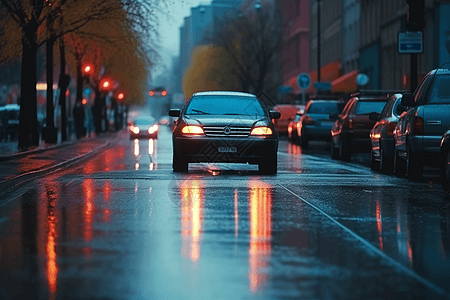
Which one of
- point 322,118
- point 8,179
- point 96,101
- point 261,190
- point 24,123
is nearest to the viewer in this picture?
point 261,190

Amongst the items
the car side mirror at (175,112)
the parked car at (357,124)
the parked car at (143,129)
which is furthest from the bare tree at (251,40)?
the car side mirror at (175,112)

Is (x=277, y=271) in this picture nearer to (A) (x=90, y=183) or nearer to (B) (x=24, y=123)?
(A) (x=90, y=183)

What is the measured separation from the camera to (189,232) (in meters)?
10.3

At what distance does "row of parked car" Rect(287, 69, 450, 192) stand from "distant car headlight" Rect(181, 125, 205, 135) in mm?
3686

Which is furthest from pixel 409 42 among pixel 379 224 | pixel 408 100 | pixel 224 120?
pixel 379 224

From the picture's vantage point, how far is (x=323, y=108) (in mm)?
37750

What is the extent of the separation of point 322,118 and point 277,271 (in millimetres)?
29419

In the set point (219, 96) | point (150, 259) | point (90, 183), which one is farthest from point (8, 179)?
point (150, 259)

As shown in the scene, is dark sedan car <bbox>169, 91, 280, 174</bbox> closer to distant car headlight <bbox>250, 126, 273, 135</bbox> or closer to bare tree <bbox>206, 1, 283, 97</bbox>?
distant car headlight <bbox>250, 126, 273, 135</bbox>

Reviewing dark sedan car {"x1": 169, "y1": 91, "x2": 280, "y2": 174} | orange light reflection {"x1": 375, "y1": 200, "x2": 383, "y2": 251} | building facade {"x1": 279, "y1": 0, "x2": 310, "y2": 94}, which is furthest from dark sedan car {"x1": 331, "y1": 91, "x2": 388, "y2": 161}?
building facade {"x1": 279, "y1": 0, "x2": 310, "y2": 94}

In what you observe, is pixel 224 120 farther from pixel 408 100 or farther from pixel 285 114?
pixel 285 114

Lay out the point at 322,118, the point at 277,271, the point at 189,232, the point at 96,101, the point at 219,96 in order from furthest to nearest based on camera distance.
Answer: the point at 96,101 < the point at 322,118 < the point at 219,96 < the point at 189,232 < the point at 277,271

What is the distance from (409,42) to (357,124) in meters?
2.46

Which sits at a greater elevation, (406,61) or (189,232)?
(406,61)
